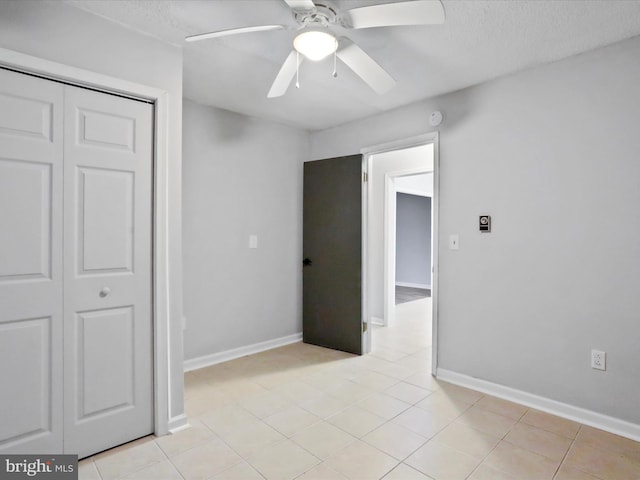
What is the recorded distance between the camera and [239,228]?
3.55 metres

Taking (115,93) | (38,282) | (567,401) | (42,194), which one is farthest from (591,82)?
(38,282)

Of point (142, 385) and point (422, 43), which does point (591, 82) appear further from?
point (142, 385)

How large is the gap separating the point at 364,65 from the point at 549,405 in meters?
2.50

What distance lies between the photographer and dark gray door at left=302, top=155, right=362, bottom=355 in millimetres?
3660

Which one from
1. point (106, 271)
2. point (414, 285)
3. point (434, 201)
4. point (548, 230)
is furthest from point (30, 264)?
point (414, 285)

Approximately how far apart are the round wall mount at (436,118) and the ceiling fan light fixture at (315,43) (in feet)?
5.05

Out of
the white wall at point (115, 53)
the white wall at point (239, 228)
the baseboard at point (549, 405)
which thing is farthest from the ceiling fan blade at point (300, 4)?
the baseboard at point (549, 405)

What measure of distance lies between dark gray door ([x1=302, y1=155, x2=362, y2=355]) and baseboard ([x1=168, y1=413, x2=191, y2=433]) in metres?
1.83

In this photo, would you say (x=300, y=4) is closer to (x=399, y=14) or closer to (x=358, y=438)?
(x=399, y=14)

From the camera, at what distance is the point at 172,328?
2.22 m

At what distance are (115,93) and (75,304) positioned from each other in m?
1.17

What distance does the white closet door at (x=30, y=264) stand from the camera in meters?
1.72

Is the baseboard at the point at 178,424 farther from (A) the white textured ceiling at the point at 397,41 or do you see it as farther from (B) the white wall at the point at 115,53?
(A) the white textured ceiling at the point at 397,41

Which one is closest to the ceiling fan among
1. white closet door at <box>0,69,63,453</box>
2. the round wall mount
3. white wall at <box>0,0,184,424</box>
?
white wall at <box>0,0,184,424</box>
